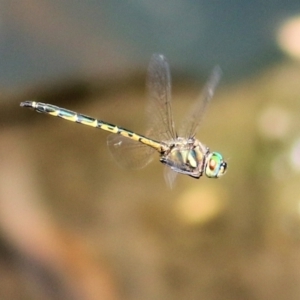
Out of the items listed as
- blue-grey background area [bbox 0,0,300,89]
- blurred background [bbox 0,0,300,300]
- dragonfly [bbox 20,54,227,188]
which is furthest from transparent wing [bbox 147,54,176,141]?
blue-grey background area [bbox 0,0,300,89]

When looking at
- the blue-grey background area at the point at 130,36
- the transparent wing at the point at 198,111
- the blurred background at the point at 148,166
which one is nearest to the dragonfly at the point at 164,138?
the transparent wing at the point at 198,111

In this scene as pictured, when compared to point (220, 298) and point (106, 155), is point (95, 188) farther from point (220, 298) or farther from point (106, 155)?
point (220, 298)

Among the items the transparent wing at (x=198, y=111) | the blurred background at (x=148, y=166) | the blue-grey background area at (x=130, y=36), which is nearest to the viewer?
the transparent wing at (x=198, y=111)

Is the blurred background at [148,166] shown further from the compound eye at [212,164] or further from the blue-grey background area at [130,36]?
the compound eye at [212,164]

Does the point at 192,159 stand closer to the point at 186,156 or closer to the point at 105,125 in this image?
the point at 186,156

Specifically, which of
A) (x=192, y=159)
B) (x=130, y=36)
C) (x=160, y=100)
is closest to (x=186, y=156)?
→ (x=192, y=159)

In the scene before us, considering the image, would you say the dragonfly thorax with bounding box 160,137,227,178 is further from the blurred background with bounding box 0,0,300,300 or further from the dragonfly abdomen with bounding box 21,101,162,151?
the blurred background with bounding box 0,0,300,300
